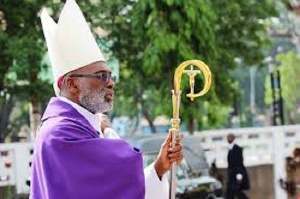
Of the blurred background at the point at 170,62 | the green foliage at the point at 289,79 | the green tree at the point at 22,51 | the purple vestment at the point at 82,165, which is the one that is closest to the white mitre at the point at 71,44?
the purple vestment at the point at 82,165

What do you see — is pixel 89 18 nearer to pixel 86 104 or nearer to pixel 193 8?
pixel 193 8

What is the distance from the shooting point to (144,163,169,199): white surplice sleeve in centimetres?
300

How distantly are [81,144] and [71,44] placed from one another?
0.52 meters

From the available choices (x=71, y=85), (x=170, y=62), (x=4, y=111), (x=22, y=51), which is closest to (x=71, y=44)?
(x=71, y=85)

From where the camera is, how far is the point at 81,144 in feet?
8.63

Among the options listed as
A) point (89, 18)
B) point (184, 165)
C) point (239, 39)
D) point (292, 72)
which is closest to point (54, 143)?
point (184, 165)

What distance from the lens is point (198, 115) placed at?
1030 cm

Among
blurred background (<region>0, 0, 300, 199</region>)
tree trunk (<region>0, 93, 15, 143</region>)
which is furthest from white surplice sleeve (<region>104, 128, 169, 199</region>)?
tree trunk (<region>0, 93, 15, 143</region>)

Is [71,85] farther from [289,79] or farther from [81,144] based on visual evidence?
[289,79]

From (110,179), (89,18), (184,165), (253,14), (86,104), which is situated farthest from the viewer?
(253,14)

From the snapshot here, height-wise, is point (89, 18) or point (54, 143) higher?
point (89, 18)

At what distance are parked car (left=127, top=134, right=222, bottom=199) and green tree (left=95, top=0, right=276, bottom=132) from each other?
1.72 ft

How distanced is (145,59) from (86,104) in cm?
701

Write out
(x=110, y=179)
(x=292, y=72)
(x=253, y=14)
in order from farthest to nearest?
(x=292, y=72)
(x=253, y=14)
(x=110, y=179)
